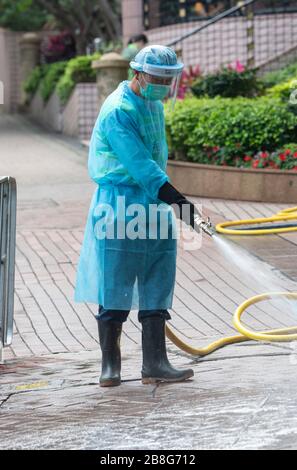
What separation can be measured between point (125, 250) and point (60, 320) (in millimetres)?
2042

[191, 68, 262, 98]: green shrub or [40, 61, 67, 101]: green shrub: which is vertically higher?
[191, 68, 262, 98]: green shrub

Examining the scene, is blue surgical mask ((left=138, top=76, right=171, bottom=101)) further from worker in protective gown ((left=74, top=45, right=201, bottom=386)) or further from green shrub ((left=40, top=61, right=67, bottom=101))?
green shrub ((left=40, top=61, right=67, bottom=101))

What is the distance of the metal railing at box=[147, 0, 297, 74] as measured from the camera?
1695 cm

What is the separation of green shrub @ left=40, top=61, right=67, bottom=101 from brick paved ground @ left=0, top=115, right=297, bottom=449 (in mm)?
10525

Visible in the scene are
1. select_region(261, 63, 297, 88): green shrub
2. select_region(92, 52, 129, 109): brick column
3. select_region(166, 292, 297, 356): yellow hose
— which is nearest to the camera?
select_region(166, 292, 297, 356): yellow hose

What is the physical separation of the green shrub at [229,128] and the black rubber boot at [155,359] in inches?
258

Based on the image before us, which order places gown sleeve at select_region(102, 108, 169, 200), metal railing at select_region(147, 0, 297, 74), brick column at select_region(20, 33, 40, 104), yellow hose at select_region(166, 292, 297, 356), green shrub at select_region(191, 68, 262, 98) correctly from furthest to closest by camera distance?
brick column at select_region(20, 33, 40, 104), metal railing at select_region(147, 0, 297, 74), green shrub at select_region(191, 68, 262, 98), yellow hose at select_region(166, 292, 297, 356), gown sleeve at select_region(102, 108, 169, 200)

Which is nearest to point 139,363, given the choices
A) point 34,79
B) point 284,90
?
point 284,90

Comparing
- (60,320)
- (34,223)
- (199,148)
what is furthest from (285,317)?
(199,148)

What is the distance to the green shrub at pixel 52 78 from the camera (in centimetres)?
2236

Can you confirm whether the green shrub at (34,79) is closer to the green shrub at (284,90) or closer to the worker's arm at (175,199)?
the green shrub at (284,90)

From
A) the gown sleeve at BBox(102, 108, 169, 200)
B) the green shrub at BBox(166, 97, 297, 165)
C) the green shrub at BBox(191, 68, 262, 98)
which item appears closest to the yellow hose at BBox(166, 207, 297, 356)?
the gown sleeve at BBox(102, 108, 169, 200)

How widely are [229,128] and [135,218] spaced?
22.3 ft

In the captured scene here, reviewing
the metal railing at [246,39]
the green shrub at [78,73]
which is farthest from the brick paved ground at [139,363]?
the green shrub at [78,73]
